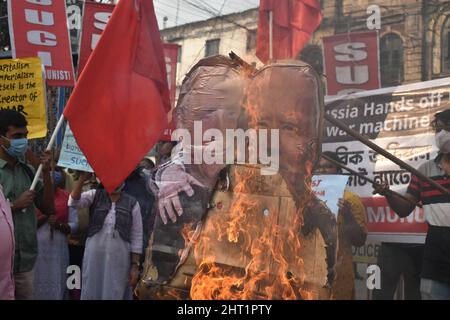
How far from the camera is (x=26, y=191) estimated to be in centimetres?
560

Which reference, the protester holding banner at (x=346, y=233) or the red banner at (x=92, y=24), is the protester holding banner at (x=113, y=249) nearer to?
the red banner at (x=92, y=24)

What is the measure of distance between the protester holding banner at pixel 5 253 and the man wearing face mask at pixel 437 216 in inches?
103

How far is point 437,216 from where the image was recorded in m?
4.87

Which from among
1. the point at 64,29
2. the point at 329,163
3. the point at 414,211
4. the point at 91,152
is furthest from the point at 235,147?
the point at 64,29

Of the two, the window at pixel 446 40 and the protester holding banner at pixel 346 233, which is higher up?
the window at pixel 446 40

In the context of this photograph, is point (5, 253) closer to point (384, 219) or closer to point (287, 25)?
point (287, 25)

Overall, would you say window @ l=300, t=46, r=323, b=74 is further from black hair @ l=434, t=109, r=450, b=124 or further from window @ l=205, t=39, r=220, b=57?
black hair @ l=434, t=109, r=450, b=124

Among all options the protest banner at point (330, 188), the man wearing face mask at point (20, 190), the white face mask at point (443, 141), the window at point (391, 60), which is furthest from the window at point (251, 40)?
the man wearing face mask at point (20, 190)

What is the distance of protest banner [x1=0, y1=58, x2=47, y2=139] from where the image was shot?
6.29m

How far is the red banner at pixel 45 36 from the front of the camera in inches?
268

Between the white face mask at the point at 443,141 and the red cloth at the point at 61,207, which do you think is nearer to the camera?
the white face mask at the point at 443,141

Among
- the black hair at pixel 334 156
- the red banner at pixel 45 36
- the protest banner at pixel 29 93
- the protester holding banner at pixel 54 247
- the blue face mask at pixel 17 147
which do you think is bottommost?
the protester holding banner at pixel 54 247

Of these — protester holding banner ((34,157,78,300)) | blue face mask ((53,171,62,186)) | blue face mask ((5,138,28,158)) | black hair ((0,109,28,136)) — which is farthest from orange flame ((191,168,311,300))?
blue face mask ((53,171,62,186))
